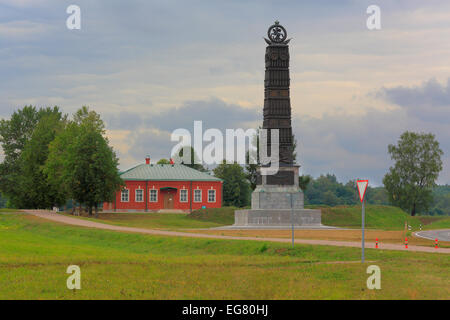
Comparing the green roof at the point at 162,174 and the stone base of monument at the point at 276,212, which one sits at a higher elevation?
the green roof at the point at 162,174

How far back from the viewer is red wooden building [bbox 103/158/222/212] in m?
87.5

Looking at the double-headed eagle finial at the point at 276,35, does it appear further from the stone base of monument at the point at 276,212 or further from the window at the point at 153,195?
the window at the point at 153,195

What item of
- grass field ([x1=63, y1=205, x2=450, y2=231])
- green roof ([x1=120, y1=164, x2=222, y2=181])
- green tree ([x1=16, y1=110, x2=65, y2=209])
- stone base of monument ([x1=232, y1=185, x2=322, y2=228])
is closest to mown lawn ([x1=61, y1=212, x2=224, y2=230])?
grass field ([x1=63, y1=205, x2=450, y2=231])

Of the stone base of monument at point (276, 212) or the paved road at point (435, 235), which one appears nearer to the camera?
the paved road at point (435, 235)

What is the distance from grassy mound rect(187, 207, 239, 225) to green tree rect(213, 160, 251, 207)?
30.4 metres

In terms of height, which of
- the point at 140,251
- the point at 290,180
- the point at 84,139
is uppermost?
the point at 84,139

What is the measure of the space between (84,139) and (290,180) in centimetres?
2517

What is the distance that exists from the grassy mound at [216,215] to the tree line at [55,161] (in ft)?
32.6

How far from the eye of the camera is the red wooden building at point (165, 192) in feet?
287

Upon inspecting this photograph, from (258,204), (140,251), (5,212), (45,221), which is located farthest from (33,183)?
(140,251)

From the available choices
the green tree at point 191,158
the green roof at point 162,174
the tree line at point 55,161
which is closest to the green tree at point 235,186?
the green tree at point 191,158
